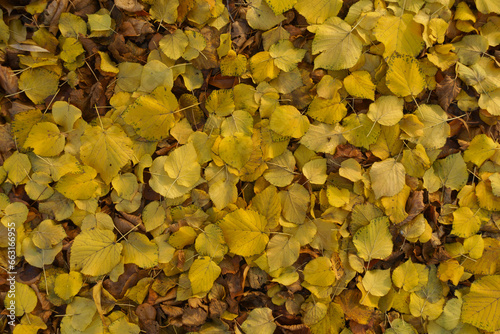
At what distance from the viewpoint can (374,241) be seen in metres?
0.88

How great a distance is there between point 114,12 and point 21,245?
2.04 feet

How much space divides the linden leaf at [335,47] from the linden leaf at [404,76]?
0.29ft

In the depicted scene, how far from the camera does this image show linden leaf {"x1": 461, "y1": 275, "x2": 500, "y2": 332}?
889 mm

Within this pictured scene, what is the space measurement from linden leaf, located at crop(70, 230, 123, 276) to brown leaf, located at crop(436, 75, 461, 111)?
888 millimetres

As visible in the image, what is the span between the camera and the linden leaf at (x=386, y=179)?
88cm

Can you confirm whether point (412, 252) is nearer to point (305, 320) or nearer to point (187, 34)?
point (305, 320)

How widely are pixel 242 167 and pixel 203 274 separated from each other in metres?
0.27

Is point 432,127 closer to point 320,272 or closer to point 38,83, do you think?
point 320,272

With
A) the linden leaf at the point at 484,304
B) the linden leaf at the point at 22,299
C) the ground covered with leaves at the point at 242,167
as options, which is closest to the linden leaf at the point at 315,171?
the ground covered with leaves at the point at 242,167

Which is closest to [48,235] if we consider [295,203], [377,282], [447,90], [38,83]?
[38,83]

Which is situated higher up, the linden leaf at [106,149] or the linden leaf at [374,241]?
the linden leaf at [106,149]

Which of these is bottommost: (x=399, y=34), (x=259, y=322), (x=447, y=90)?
(x=259, y=322)

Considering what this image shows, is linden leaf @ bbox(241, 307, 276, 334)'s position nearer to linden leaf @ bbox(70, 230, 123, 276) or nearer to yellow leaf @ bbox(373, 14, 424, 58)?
linden leaf @ bbox(70, 230, 123, 276)

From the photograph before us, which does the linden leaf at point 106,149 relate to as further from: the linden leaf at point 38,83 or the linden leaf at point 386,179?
the linden leaf at point 386,179
